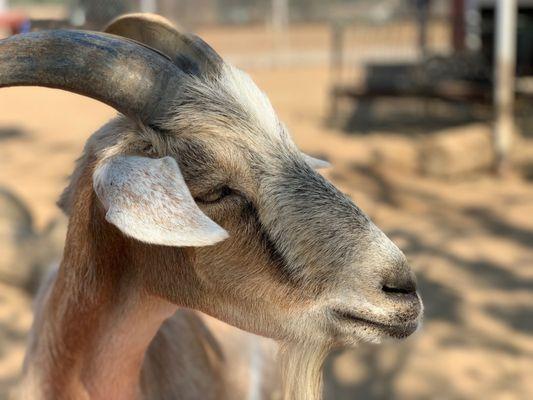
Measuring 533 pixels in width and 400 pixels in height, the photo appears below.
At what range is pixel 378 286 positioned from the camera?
203cm

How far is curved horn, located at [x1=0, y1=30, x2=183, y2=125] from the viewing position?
2037 millimetres

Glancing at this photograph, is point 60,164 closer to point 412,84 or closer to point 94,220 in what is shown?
point 412,84

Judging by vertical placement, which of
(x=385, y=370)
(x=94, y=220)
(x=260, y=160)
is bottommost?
(x=385, y=370)

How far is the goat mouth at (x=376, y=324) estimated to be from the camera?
208 cm

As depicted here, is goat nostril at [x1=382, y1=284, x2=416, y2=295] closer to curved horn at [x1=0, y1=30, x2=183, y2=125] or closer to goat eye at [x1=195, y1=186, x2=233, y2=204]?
goat eye at [x1=195, y1=186, x2=233, y2=204]

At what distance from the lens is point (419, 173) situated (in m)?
9.03

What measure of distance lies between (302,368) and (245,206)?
53 cm

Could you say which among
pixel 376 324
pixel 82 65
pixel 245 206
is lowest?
pixel 376 324

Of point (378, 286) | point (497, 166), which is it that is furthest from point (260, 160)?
point (497, 166)

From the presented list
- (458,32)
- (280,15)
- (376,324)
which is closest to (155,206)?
(376,324)

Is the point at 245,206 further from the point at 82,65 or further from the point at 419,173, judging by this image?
the point at 419,173

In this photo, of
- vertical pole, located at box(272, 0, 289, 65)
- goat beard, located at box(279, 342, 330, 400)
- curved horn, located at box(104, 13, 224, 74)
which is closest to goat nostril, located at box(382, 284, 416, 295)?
goat beard, located at box(279, 342, 330, 400)

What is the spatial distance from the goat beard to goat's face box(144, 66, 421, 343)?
0.08 metres

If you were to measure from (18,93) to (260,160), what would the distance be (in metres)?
14.2
